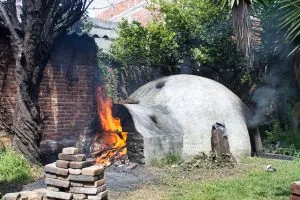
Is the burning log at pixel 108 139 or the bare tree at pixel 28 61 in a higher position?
the bare tree at pixel 28 61

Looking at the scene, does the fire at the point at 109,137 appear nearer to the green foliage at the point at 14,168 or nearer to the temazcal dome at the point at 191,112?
the temazcal dome at the point at 191,112

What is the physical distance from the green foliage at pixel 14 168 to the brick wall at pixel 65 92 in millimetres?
1275

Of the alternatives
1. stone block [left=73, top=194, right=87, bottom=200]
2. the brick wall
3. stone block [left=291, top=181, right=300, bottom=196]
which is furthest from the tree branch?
stone block [left=291, top=181, right=300, bottom=196]

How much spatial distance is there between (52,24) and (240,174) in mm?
5389

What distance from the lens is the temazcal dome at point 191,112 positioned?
388 inches

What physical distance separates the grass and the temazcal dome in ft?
3.86

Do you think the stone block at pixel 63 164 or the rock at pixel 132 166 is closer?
the stone block at pixel 63 164

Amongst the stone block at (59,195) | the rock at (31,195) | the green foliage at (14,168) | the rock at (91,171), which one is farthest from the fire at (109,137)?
the rock at (91,171)

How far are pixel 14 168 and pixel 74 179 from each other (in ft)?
8.11

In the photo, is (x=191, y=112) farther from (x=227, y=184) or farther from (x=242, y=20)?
(x=242, y=20)

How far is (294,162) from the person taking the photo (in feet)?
32.0

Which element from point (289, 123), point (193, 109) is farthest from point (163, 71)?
point (289, 123)

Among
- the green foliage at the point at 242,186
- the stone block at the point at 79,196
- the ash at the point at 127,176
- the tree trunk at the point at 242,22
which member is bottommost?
the green foliage at the point at 242,186

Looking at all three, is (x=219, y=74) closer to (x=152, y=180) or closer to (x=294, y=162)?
(x=294, y=162)
